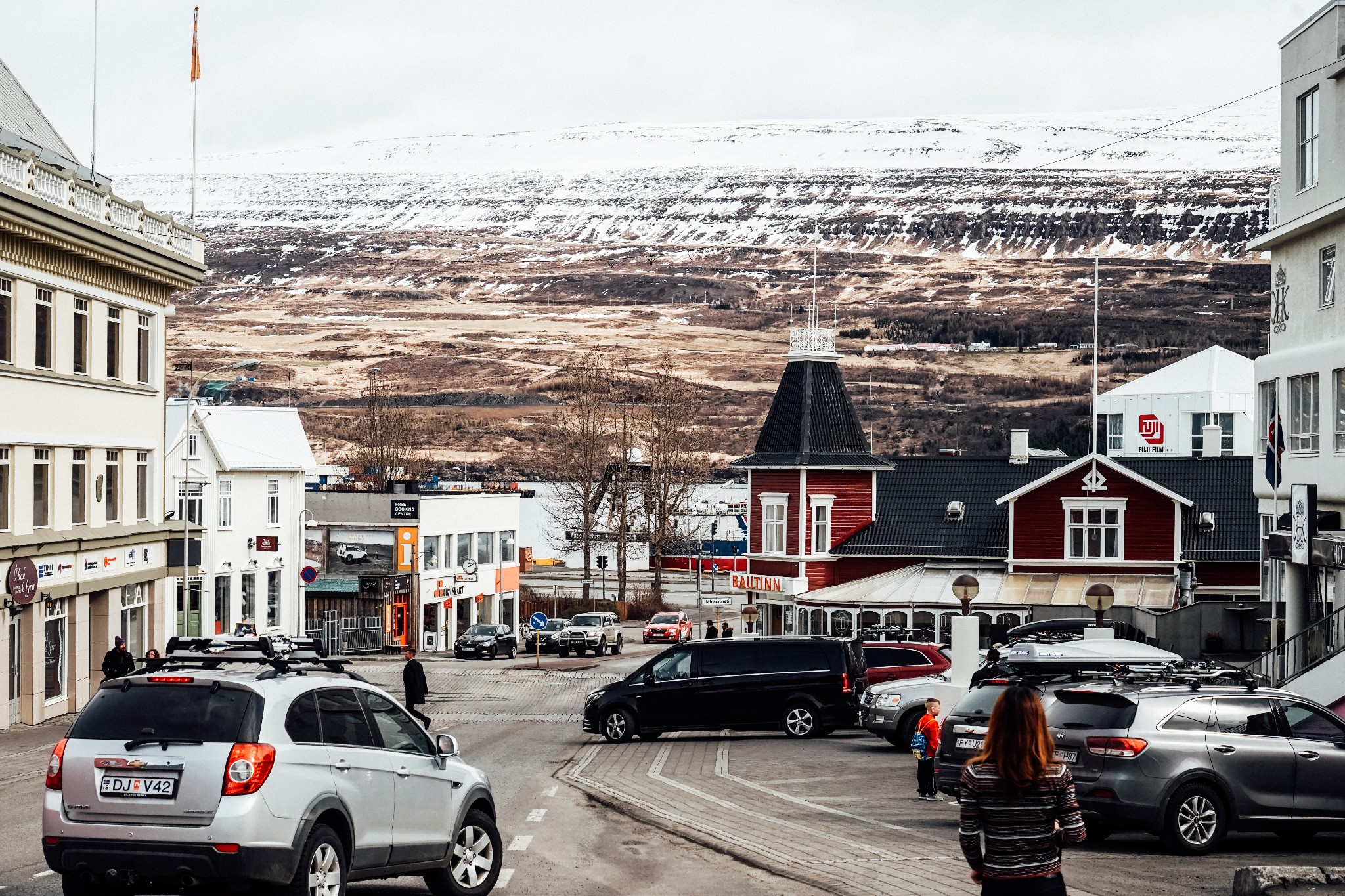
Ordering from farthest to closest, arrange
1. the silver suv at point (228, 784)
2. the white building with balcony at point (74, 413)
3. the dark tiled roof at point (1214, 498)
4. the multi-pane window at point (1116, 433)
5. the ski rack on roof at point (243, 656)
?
the multi-pane window at point (1116, 433)
the dark tiled roof at point (1214, 498)
the white building with balcony at point (74, 413)
the ski rack on roof at point (243, 656)
the silver suv at point (228, 784)

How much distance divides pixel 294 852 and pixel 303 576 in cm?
4815

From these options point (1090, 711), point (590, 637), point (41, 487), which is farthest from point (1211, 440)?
point (1090, 711)

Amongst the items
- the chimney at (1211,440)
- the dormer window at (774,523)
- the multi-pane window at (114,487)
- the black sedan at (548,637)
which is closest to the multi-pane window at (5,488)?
the multi-pane window at (114,487)

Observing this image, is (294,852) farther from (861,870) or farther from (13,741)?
(13,741)

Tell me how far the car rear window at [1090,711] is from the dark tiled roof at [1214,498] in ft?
127

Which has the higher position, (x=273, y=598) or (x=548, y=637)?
(x=273, y=598)

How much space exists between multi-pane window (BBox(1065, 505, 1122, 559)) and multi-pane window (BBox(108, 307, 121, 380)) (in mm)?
30870

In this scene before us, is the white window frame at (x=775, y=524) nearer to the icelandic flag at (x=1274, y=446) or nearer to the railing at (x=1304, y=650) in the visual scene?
the icelandic flag at (x=1274, y=446)

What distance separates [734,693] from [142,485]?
17359 mm

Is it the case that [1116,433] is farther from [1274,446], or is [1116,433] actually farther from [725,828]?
[725,828]

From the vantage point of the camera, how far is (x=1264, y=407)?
115 ft

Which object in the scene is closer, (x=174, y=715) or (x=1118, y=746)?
(x=174, y=715)

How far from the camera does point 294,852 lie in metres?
10.2

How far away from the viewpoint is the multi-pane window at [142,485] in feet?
128
